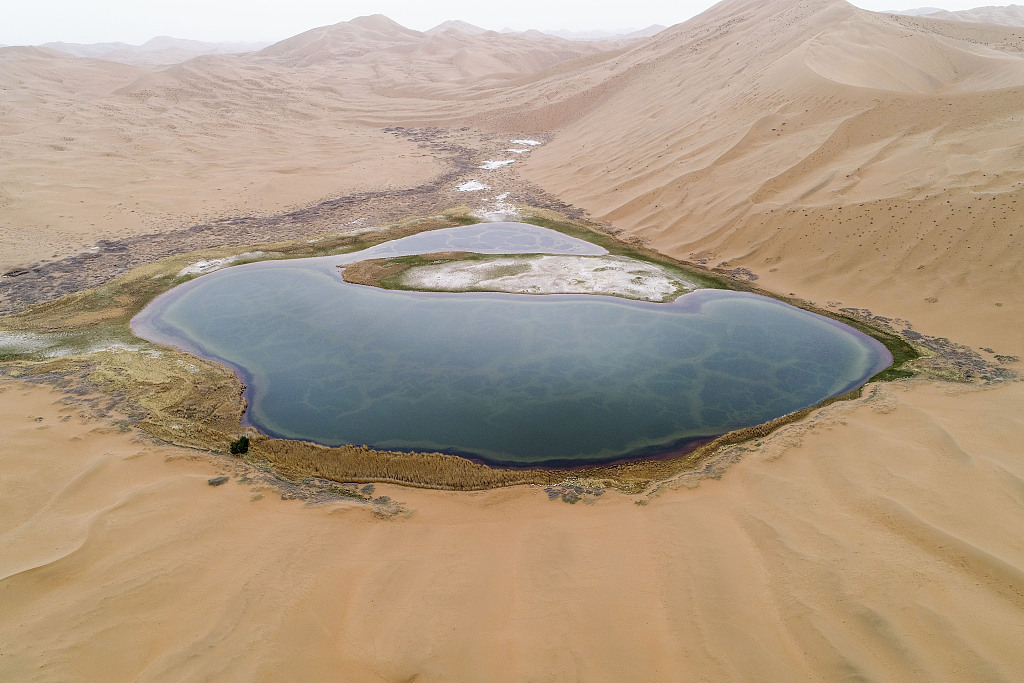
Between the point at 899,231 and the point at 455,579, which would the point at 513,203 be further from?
the point at 455,579

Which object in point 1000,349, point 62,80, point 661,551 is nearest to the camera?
point 661,551

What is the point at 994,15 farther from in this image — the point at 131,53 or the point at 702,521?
the point at 131,53

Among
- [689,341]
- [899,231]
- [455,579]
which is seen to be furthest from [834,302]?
[455,579]

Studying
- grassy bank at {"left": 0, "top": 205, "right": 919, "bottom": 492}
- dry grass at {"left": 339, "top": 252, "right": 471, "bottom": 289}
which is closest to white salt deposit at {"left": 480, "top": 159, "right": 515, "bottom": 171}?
dry grass at {"left": 339, "top": 252, "right": 471, "bottom": 289}

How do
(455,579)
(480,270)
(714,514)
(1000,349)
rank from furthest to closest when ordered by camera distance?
(480,270) → (1000,349) → (714,514) → (455,579)

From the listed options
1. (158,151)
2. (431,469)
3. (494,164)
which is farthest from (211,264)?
(494,164)

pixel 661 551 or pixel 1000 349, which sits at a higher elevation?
pixel 1000 349

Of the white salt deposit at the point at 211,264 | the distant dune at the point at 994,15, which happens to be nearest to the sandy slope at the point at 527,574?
the white salt deposit at the point at 211,264

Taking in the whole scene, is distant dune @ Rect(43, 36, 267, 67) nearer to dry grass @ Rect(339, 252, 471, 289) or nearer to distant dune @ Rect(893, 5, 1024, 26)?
dry grass @ Rect(339, 252, 471, 289)
